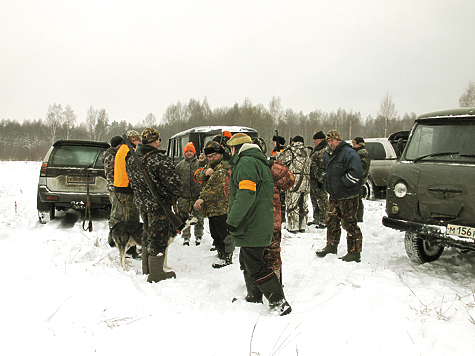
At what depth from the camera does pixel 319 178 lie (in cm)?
726

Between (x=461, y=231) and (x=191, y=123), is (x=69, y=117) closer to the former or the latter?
(x=191, y=123)

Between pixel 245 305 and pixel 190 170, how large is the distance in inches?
130

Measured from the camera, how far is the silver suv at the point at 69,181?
6910mm

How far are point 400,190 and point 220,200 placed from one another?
267 cm

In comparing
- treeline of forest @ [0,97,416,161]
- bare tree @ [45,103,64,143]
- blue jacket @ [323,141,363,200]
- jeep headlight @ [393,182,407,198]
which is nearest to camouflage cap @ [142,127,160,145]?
blue jacket @ [323,141,363,200]

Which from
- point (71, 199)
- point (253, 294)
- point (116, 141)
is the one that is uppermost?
point (116, 141)

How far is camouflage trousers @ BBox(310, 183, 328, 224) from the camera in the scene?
7371 mm

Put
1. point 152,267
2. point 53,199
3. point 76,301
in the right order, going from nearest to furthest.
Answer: point 76,301 < point 152,267 < point 53,199

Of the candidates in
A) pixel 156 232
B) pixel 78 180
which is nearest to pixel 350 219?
pixel 156 232

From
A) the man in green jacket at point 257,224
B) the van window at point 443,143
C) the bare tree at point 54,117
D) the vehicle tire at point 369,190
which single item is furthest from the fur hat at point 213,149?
the bare tree at point 54,117

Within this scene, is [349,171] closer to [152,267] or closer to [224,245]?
[224,245]

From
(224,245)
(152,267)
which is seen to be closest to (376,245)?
(224,245)

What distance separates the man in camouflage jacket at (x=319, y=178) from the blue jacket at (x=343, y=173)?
2.11 meters

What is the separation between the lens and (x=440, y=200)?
13.2 feet
